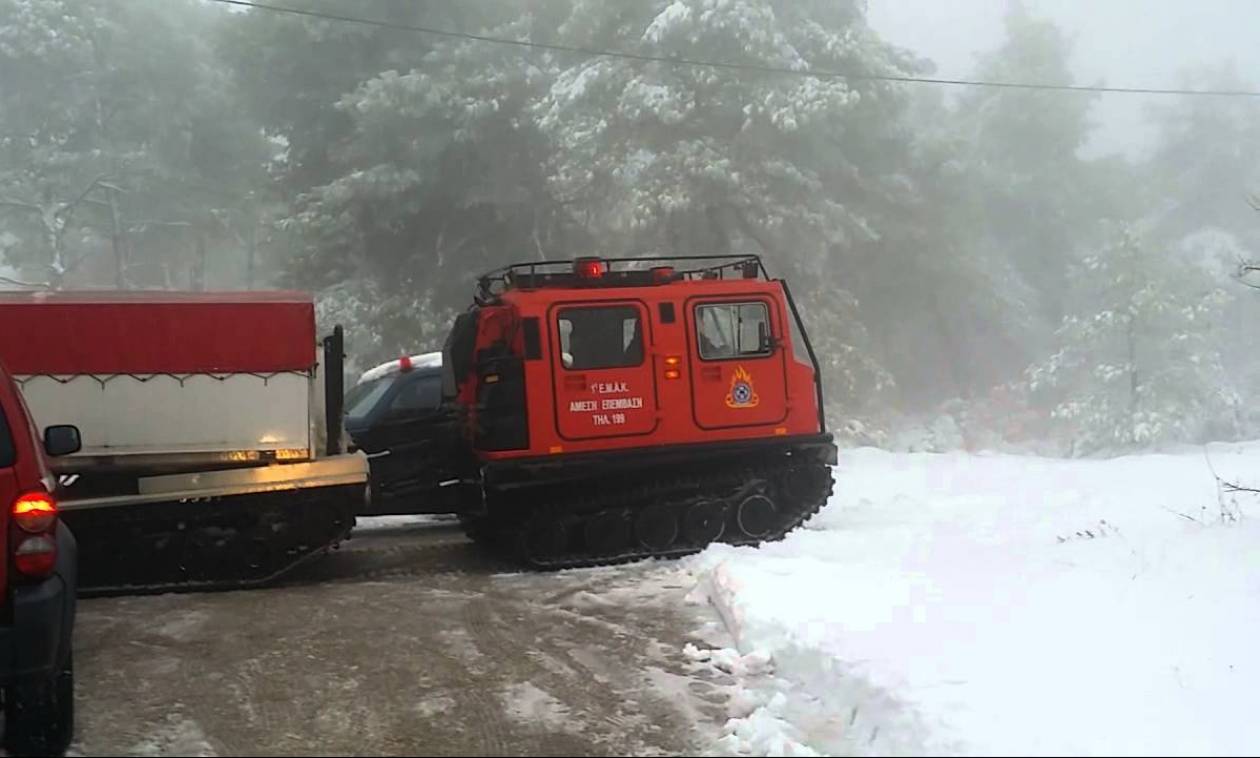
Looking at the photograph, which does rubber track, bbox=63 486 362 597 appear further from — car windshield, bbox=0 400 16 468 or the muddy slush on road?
car windshield, bbox=0 400 16 468

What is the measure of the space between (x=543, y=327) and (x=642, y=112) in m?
14.1

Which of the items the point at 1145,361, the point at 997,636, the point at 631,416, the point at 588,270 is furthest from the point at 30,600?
the point at 1145,361

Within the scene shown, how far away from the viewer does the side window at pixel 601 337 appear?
10039 millimetres

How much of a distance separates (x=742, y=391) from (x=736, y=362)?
28cm

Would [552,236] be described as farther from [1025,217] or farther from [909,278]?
[1025,217]

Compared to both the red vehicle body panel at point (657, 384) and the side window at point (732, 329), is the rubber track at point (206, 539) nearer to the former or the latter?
the red vehicle body panel at point (657, 384)

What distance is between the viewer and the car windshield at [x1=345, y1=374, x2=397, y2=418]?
12.7 m

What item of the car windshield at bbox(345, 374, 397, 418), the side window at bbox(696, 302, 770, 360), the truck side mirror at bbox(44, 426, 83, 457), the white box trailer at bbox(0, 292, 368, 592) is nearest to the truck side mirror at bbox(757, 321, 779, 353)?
the side window at bbox(696, 302, 770, 360)

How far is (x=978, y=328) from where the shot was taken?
3806cm

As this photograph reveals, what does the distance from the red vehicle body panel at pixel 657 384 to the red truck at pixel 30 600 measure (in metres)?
5.12

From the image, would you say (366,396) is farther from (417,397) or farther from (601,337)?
(601,337)

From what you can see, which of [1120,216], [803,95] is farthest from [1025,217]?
[803,95]

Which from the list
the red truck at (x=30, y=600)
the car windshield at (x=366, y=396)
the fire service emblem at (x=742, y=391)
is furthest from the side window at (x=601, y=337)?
the red truck at (x=30, y=600)

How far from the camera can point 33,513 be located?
15.7ft
